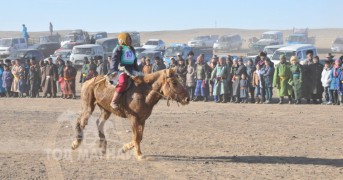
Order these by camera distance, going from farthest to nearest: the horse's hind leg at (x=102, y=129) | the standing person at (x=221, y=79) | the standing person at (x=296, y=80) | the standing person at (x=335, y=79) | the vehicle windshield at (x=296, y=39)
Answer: the vehicle windshield at (x=296, y=39) < the standing person at (x=221, y=79) < the standing person at (x=296, y=80) < the standing person at (x=335, y=79) < the horse's hind leg at (x=102, y=129)

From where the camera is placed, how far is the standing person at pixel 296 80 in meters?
21.5

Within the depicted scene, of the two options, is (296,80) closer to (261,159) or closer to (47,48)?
(261,159)

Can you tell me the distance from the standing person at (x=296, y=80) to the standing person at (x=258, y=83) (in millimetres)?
1046

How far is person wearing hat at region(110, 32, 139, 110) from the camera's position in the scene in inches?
449

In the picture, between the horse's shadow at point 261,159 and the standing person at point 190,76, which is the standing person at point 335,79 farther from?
the horse's shadow at point 261,159

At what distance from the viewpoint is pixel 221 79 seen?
74.8 feet

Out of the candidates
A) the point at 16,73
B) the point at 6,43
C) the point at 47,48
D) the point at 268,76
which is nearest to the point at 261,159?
the point at 268,76

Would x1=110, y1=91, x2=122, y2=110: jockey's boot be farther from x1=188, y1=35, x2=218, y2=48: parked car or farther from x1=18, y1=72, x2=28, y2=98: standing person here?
x1=188, y1=35, x2=218, y2=48: parked car

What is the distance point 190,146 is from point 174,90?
219 centimetres

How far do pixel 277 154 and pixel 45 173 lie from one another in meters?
4.63

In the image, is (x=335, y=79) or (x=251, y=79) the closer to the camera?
(x=335, y=79)

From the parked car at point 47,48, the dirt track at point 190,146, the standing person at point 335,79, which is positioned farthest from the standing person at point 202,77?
the parked car at point 47,48

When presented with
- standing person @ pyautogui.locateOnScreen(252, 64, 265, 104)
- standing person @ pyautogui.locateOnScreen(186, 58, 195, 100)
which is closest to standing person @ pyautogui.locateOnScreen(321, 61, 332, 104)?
standing person @ pyautogui.locateOnScreen(252, 64, 265, 104)

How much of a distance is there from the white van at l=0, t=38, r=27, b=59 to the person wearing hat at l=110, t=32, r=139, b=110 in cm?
4045
